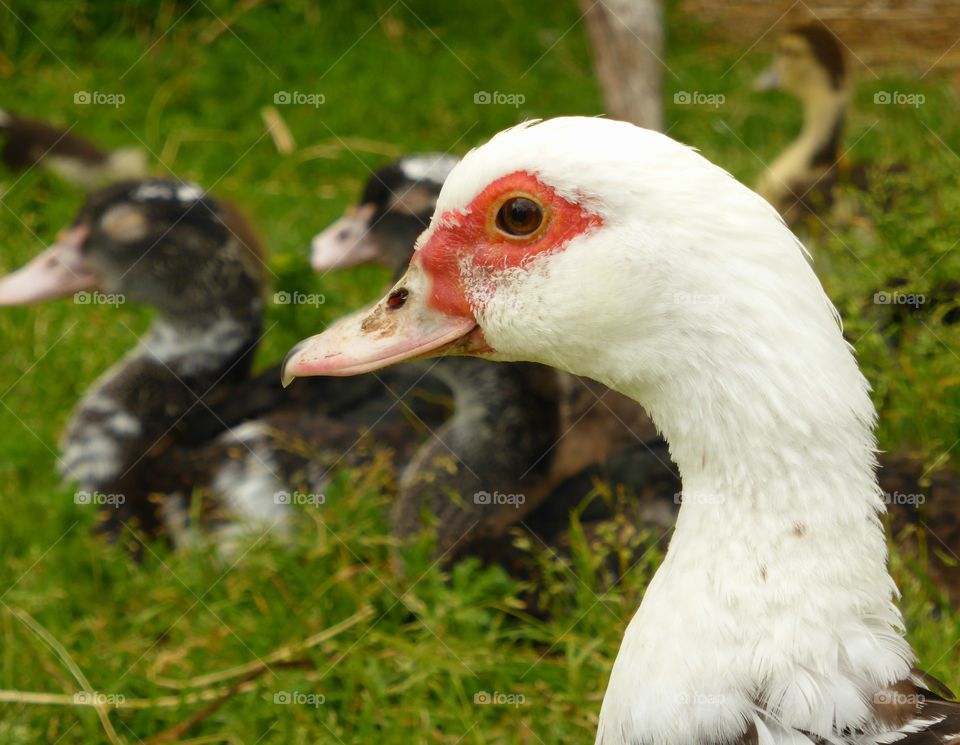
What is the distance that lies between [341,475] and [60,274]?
5.13 feet

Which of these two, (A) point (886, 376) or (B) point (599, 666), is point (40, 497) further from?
(A) point (886, 376)

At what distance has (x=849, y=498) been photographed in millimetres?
1860

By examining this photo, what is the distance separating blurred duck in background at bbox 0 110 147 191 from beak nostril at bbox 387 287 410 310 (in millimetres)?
4526

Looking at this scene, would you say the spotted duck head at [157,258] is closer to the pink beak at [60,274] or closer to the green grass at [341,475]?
the pink beak at [60,274]

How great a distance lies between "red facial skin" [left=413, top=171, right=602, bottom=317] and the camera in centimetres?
197

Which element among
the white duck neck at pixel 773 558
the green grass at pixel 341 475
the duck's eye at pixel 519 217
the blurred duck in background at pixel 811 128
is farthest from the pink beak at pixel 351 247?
the white duck neck at pixel 773 558

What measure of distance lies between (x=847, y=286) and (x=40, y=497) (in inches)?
104

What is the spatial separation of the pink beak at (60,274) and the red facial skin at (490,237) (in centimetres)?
282

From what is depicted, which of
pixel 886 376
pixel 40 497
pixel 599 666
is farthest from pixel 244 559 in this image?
pixel 886 376

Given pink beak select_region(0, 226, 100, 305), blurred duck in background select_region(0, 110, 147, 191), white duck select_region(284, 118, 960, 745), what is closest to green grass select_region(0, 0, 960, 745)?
blurred duck in background select_region(0, 110, 147, 191)

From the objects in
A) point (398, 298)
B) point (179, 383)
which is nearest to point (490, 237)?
point (398, 298)

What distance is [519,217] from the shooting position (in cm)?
204

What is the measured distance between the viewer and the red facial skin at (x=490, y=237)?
197 centimetres

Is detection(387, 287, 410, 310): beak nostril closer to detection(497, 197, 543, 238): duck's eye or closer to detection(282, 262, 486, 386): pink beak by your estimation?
detection(282, 262, 486, 386): pink beak
